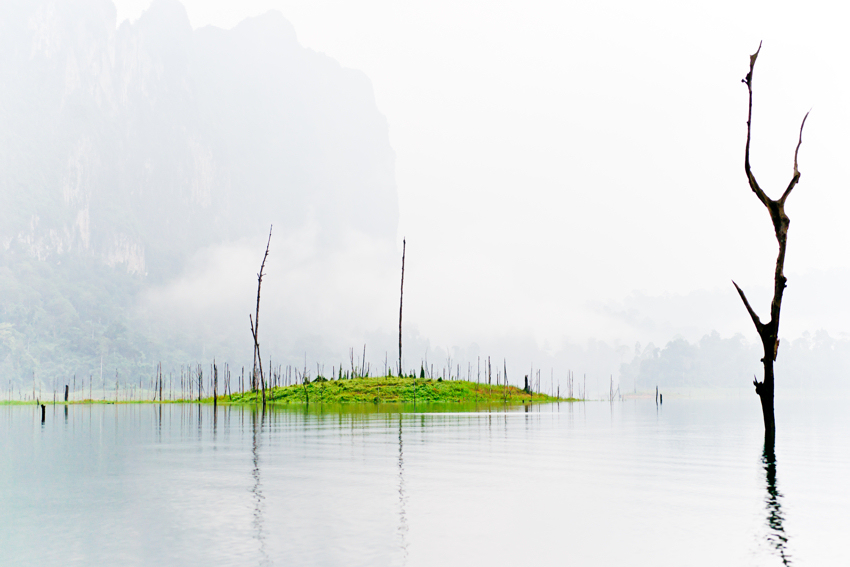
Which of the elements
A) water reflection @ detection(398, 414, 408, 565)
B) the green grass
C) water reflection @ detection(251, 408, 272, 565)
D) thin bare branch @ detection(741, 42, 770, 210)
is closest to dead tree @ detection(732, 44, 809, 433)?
thin bare branch @ detection(741, 42, 770, 210)

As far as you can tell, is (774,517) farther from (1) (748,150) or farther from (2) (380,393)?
(2) (380,393)

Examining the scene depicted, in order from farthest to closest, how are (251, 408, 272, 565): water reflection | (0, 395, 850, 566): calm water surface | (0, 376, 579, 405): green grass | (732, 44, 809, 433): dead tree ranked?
(0, 376, 579, 405): green grass
(732, 44, 809, 433): dead tree
(0, 395, 850, 566): calm water surface
(251, 408, 272, 565): water reflection

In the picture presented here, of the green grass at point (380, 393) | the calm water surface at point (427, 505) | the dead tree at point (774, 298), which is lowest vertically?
the green grass at point (380, 393)

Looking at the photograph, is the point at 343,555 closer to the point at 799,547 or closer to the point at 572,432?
the point at 799,547

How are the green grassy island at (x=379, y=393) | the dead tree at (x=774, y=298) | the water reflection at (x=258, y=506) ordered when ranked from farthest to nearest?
the green grassy island at (x=379, y=393)
the dead tree at (x=774, y=298)
the water reflection at (x=258, y=506)

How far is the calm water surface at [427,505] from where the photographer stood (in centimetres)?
1044

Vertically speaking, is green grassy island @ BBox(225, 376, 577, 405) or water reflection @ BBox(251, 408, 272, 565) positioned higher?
water reflection @ BBox(251, 408, 272, 565)

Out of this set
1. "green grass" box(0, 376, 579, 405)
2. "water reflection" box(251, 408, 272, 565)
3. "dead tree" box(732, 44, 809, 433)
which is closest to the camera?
"water reflection" box(251, 408, 272, 565)

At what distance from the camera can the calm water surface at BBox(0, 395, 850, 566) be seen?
1044cm

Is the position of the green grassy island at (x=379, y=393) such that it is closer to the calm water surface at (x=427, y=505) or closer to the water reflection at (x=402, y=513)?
the calm water surface at (x=427, y=505)

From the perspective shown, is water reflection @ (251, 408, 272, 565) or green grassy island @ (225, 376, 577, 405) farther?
green grassy island @ (225, 376, 577, 405)

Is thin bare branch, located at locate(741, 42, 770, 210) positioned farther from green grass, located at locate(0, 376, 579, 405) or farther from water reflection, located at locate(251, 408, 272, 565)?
green grass, located at locate(0, 376, 579, 405)

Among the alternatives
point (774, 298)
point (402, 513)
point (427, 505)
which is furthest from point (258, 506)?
point (774, 298)

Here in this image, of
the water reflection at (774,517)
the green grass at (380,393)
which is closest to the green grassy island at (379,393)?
the green grass at (380,393)
